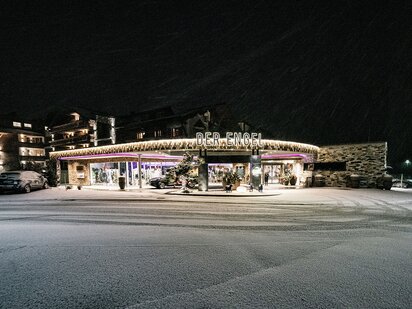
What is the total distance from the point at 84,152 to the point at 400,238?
26.4 m

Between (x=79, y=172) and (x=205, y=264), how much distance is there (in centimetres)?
2845

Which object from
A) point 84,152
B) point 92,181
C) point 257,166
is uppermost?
point 84,152

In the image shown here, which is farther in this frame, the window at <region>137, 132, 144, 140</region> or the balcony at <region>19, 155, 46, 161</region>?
the balcony at <region>19, 155, 46, 161</region>

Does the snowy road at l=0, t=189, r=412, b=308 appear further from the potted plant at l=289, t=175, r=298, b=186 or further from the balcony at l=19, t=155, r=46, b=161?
the balcony at l=19, t=155, r=46, b=161

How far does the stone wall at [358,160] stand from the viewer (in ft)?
69.4

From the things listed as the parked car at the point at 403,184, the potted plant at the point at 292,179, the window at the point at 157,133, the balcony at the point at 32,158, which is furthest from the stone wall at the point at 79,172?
the parked car at the point at 403,184

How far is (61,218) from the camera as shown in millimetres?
8820

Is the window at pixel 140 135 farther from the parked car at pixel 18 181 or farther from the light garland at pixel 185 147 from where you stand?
the parked car at pixel 18 181

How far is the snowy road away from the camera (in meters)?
3.18

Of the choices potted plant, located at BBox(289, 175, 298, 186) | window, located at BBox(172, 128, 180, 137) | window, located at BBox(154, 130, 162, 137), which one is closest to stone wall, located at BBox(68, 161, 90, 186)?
window, located at BBox(154, 130, 162, 137)

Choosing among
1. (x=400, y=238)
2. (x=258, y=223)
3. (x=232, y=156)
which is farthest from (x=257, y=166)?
(x=400, y=238)

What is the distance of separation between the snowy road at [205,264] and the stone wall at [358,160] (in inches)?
623

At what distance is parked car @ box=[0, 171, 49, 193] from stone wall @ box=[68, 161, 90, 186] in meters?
7.52

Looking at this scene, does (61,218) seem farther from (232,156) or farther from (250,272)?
(232,156)
